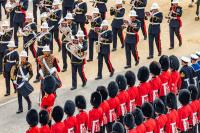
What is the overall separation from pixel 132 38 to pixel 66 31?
79.0 inches

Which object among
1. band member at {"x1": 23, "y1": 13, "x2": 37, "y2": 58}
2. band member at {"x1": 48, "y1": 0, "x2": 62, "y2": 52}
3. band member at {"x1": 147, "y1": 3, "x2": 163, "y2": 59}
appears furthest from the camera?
band member at {"x1": 48, "y1": 0, "x2": 62, "y2": 52}

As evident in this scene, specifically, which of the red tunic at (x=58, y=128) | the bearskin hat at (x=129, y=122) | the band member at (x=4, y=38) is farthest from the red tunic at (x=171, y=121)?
the band member at (x=4, y=38)

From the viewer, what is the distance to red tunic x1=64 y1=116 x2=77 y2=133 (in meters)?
17.2

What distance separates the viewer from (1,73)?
24.2m

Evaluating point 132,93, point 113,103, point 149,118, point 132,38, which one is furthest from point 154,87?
point 132,38

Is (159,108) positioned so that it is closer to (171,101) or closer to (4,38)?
(171,101)

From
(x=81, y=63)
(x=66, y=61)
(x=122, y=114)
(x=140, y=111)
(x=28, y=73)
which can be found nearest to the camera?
(x=140, y=111)

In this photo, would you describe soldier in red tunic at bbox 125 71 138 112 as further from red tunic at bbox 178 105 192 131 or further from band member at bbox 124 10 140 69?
band member at bbox 124 10 140 69

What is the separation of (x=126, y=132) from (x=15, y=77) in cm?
542

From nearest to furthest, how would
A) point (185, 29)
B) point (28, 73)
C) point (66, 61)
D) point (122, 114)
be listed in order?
point (122, 114) → point (28, 73) → point (66, 61) → point (185, 29)

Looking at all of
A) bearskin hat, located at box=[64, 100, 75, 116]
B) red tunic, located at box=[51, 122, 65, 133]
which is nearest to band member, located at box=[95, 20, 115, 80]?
bearskin hat, located at box=[64, 100, 75, 116]

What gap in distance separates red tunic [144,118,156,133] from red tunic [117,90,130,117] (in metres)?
2.05

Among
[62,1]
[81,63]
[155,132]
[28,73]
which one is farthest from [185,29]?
[155,132]

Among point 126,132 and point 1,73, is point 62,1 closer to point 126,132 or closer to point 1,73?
point 1,73
